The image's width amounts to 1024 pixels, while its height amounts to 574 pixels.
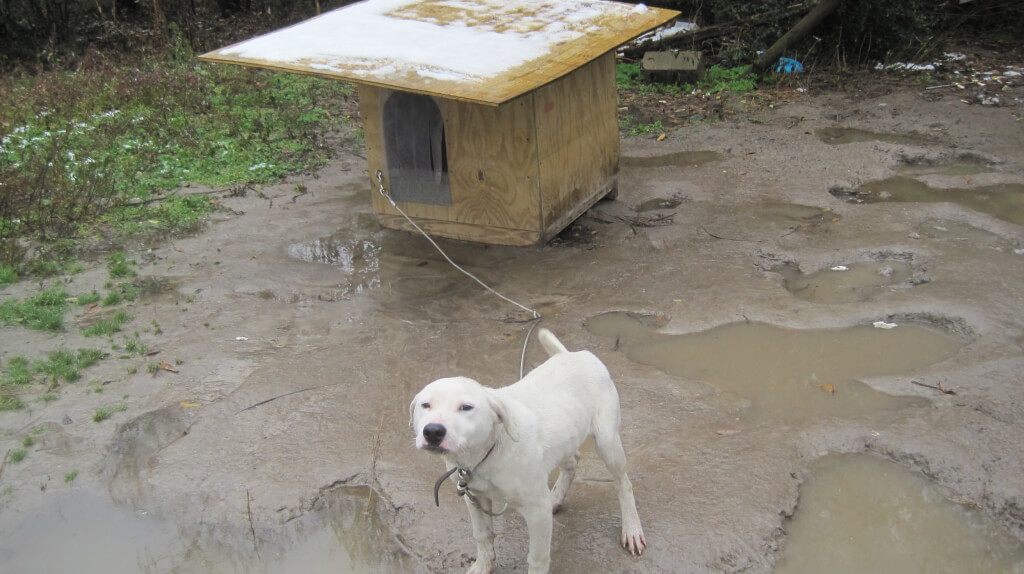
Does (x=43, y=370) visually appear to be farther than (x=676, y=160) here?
No

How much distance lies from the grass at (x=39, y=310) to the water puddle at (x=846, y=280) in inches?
222

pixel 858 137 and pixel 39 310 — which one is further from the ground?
pixel 858 137

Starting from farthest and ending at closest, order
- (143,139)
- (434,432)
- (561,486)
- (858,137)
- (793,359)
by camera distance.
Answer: (143,139)
(858,137)
(793,359)
(561,486)
(434,432)

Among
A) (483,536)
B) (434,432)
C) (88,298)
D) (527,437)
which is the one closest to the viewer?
(434,432)

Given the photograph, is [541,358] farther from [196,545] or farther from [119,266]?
[119,266]

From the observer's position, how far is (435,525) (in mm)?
3846

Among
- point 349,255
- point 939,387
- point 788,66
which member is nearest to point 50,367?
point 349,255

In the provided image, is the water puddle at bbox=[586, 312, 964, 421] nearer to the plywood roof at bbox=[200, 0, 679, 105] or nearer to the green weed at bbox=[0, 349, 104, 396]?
the plywood roof at bbox=[200, 0, 679, 105]

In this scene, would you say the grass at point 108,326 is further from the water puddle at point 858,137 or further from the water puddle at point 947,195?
the water puddle at point 858,137

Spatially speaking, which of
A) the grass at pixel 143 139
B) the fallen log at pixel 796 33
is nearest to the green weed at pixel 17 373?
the grass at pixel 143 139

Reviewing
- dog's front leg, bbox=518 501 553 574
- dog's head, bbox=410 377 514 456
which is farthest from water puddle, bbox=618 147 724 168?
A: dog's head, bbox=410 377 514 456

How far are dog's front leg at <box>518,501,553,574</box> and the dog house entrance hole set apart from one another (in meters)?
4.22

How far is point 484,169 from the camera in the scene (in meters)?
6.66

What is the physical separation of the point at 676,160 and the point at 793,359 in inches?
180
